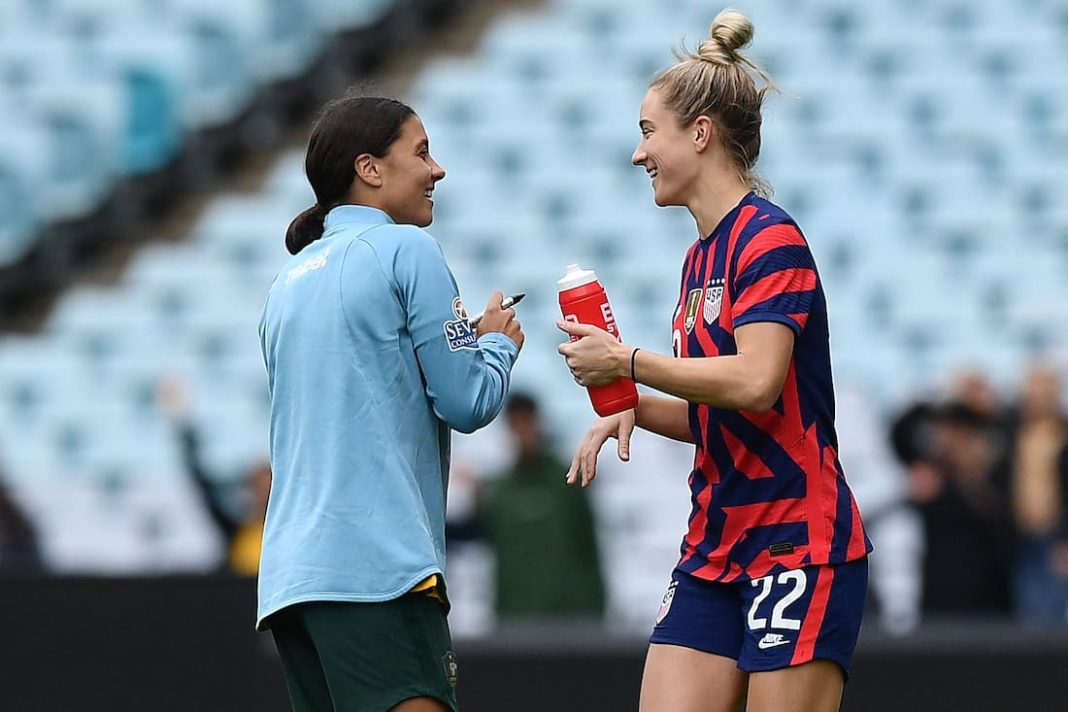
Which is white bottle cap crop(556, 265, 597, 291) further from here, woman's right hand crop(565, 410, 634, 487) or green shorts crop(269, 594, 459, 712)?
green shorts crop(269, 594, 459, 712)

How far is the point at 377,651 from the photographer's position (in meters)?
3.52

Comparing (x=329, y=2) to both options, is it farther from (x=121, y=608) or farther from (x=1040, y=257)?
(x=121, y=608)

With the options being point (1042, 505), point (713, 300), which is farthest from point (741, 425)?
point (1042, 505)

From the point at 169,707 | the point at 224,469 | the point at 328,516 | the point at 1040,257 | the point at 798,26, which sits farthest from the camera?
the point at 798,26

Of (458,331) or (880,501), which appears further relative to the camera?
(880,501)

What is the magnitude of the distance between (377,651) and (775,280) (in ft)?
3.54

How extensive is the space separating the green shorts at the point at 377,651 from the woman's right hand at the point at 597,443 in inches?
19.4

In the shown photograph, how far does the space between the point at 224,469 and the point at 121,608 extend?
11.3 ft

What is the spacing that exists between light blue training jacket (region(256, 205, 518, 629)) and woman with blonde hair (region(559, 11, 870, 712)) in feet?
0.94

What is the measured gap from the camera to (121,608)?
21.8ft

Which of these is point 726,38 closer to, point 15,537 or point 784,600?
point 784,600

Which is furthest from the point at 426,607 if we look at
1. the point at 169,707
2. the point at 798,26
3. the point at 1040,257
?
the point at 798,26

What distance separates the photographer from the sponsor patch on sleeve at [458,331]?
3555mm

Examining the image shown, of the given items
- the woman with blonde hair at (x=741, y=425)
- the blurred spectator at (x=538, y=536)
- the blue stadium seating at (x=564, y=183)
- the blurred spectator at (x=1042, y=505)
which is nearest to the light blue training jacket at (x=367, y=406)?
the woman with blonde hair at (x=741, y=425)
